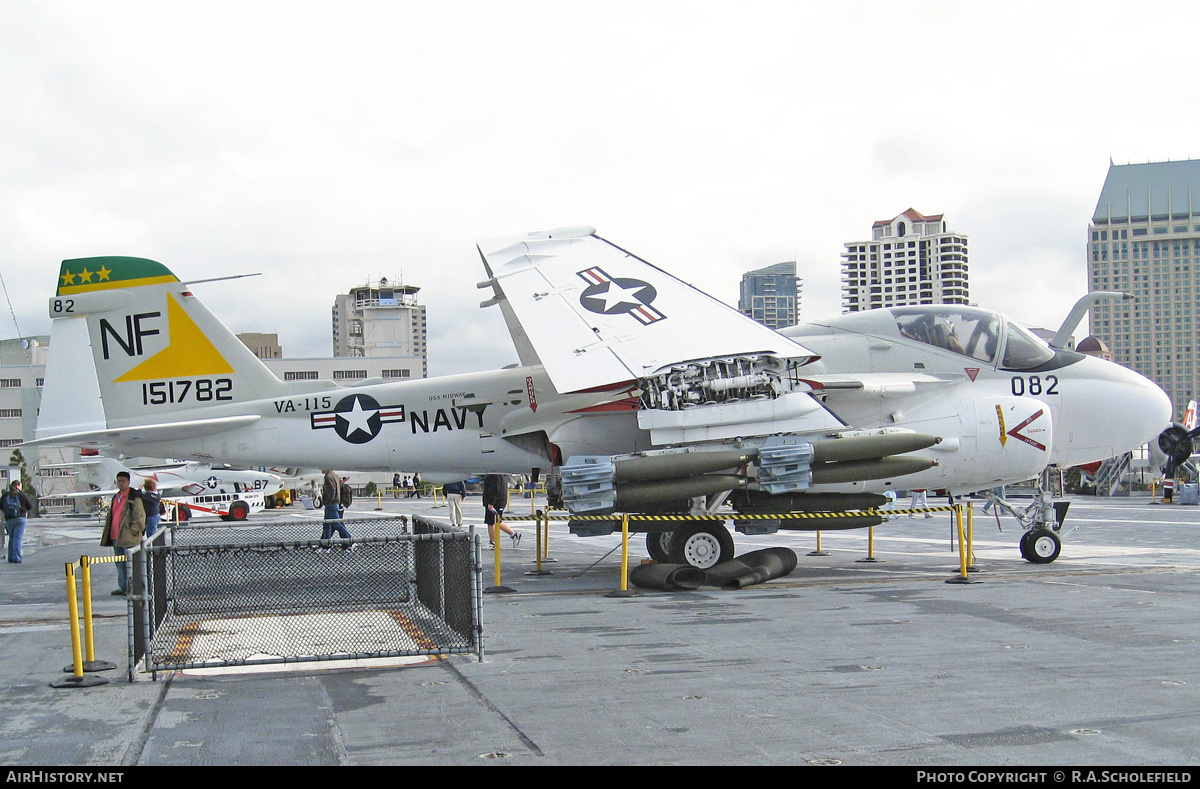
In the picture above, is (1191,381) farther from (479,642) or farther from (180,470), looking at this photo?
(479,642)

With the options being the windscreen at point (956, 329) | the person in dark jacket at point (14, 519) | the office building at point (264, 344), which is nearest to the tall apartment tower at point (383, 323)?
the office building at point (264, 344)

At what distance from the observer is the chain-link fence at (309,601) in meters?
8.41

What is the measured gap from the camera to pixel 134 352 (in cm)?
1561

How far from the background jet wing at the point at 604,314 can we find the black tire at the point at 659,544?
3.47 meters

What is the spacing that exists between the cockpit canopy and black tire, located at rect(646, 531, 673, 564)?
474cm

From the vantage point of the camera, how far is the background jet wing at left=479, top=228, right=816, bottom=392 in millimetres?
12633

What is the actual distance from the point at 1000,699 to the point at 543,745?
10.3 feet

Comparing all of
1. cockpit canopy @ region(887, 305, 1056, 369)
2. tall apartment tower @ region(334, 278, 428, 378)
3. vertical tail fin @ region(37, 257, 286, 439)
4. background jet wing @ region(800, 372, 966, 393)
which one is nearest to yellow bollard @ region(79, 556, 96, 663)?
vertical tail fin @ region(37, 257, 286, 439)

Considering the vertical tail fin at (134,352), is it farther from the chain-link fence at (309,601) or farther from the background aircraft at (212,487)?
the background aircraft at (212,487)

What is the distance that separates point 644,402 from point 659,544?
300 cm

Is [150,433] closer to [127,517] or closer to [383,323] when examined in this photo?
[127,517]

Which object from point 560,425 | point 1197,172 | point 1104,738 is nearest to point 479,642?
point 1104,738

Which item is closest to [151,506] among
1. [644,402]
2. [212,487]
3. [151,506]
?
[151,506]

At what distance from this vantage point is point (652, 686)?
7.23m
